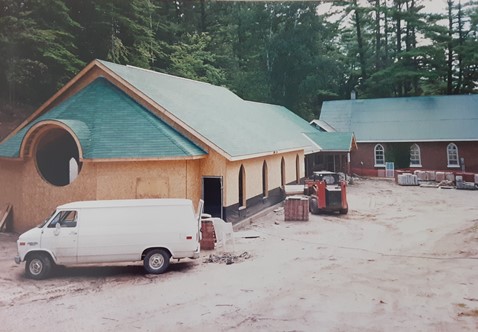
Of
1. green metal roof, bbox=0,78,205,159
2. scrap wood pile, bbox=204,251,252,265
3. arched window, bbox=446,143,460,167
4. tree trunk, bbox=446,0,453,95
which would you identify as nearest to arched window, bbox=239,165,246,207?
green metal roof, bbox=0,78,205,159

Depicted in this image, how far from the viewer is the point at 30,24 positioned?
19141 millimetres

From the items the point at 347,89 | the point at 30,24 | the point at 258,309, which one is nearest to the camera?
the point at 258,309

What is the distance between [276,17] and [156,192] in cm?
3835

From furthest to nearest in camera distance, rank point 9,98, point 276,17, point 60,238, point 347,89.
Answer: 1. point 347,89
2. point 276,17
3. point 9,98
4. point 60,238

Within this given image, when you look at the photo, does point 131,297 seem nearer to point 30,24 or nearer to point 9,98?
point 30,24

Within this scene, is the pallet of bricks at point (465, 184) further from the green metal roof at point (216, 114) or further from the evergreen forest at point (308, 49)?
the evergreen forest at point (308, 49)

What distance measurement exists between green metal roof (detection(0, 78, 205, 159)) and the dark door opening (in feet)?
4.38

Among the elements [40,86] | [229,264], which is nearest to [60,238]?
[229,264]

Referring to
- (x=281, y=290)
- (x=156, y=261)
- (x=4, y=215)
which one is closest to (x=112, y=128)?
(x=4, y=215)

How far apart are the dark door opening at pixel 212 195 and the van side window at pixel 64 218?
20.4ft

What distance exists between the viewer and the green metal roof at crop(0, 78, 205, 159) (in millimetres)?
15016

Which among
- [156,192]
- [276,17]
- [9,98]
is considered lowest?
[156,192]

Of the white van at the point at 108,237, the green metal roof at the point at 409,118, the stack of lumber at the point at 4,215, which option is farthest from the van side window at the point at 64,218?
the green metal roof at the point at 409,118

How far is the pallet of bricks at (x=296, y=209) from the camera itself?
1853 centimetres
